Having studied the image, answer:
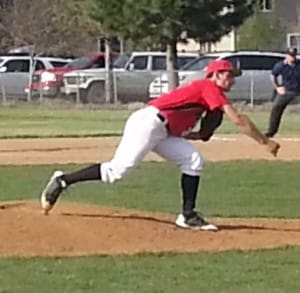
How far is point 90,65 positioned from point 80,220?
37.6 metres

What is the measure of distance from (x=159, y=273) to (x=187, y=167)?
195 cm

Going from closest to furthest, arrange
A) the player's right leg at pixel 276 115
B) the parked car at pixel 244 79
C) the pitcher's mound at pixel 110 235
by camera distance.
A: the pitcher's mound at pixel 110 235 → the player's right leg at pixel 276 115 → the parked car at pixel 244 79

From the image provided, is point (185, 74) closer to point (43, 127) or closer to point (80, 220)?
point (43, 127)

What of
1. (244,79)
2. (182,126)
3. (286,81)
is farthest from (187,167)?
(244,79)

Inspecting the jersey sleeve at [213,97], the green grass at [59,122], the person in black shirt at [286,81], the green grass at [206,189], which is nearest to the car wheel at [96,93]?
the green grass at [59,122]

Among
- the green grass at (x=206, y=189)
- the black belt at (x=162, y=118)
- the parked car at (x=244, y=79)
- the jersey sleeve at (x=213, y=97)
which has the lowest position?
the parked car at (x=244, y=79)

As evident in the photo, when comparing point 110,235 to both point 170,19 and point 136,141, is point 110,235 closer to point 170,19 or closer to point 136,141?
point 136,141

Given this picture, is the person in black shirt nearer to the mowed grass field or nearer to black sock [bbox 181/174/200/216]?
the mowed grass field

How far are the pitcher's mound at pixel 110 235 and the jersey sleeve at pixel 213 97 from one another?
127 centimetres

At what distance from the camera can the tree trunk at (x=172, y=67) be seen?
40987mm

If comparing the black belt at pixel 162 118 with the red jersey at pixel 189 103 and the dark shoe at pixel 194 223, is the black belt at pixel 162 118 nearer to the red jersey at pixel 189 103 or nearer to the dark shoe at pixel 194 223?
the red jersey at pixel 189 103

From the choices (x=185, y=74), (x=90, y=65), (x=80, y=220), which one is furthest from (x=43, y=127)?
(x=80, y=220)

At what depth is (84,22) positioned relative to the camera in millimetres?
46344

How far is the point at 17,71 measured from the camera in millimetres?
47375
